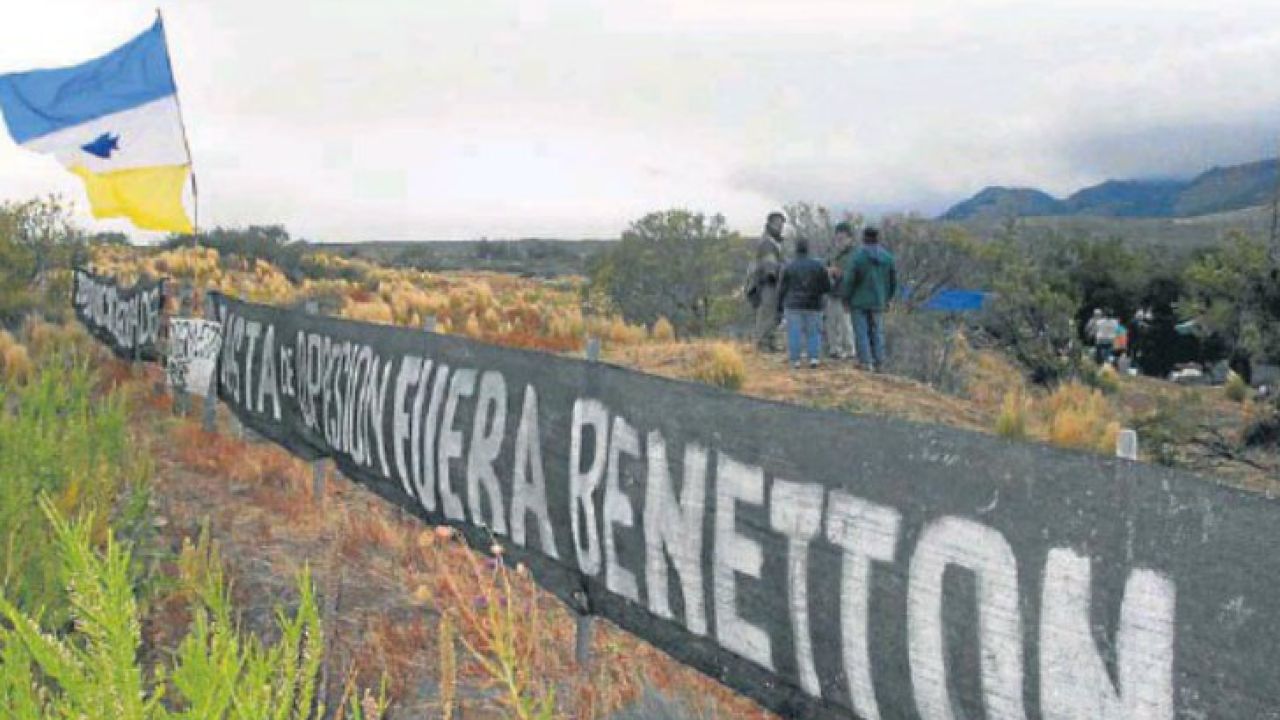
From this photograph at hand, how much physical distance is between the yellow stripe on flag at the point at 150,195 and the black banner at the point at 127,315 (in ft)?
2.44

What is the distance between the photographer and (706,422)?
3.71 metres

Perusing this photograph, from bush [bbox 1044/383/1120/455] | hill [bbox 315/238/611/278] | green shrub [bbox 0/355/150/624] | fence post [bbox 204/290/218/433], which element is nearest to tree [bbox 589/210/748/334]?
bush [bbox 1044/383/1120/455]

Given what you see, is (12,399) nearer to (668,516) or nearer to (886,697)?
(668,516)

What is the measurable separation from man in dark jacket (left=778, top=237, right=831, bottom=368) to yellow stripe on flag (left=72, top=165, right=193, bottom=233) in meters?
6.96

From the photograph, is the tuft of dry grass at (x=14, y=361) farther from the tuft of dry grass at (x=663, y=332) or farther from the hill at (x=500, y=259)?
the hill at (x=500, y=259)

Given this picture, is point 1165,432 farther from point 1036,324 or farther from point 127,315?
point 127,315

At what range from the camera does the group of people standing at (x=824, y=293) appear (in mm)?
14272

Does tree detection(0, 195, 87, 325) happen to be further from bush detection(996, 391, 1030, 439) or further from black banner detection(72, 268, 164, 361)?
bush detection(996, 391, 1030, 439)

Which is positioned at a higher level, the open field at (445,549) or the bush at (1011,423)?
the open field at (445,549)

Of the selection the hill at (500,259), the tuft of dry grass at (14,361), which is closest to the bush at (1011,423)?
the tuft of dry grass at (14,361)

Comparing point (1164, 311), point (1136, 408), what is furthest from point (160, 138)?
point (1164, 311)

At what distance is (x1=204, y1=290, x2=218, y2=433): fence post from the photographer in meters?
10.3

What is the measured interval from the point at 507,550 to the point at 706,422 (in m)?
1.69

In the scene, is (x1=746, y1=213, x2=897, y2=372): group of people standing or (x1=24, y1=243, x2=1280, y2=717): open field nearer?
(x1=24, y1=243, x2=1280, y2=717): open field
